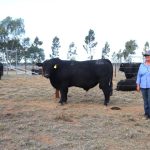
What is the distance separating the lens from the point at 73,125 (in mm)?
8188

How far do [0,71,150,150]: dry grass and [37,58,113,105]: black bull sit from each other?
1.73 ft

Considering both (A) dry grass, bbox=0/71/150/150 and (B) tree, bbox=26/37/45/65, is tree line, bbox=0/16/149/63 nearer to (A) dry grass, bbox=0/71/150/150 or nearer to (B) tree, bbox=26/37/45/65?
(B) tree, bbox=26/37/45/65

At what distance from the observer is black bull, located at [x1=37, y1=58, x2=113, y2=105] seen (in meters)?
11.8

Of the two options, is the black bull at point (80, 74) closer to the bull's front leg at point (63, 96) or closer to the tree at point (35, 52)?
the bull's front leg at point (63, 96)

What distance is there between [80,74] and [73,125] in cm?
395

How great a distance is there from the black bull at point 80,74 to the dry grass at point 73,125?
527 mm

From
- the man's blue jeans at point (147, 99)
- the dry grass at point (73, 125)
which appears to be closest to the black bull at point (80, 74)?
the dry grass at point (73, 125)

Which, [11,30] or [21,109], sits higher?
[11,30]

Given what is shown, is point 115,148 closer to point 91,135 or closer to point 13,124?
point 91,135

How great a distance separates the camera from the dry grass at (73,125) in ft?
22.0

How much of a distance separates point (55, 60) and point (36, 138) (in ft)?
17.5

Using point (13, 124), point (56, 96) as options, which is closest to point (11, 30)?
point (56, 96)

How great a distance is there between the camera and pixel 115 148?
21.3ft

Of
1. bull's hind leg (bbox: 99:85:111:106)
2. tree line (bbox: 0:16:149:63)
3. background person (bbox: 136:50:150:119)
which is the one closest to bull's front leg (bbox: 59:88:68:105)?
bull's hind leg (bbox: 99:85:111:106)
